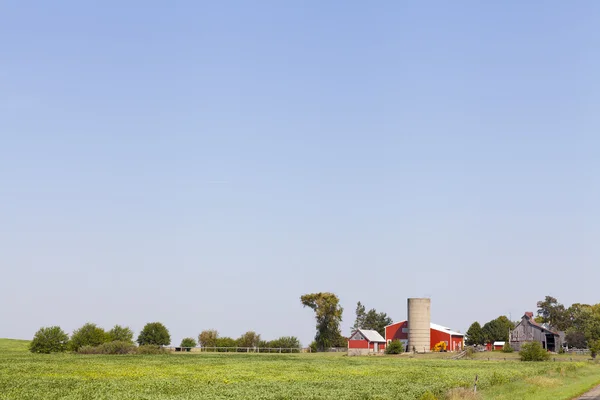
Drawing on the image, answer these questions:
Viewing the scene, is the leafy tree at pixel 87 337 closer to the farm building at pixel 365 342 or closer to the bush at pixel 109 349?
the bush at pixel 109 349

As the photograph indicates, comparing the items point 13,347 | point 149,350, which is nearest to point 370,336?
point 149,350

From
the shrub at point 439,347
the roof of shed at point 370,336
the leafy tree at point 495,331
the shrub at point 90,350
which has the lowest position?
the shrub at point 90,350

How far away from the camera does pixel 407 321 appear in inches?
5689

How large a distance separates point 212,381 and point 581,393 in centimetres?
2597

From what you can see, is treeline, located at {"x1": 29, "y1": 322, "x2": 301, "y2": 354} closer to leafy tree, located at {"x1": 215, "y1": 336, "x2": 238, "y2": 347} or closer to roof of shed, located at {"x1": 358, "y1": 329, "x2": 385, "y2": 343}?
leafy tree, located at {"x1": 215, "y1": 336, "x2": 238, "y2": 347}

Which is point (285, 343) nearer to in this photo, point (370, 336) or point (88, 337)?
point (370, 336)

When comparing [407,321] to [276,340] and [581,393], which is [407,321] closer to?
[276,340]

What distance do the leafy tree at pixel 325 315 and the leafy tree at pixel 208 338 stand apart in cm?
2124

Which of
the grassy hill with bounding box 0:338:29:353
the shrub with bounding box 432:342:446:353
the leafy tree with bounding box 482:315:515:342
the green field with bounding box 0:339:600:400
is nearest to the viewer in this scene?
the green field with bounding box 0:339:600:400

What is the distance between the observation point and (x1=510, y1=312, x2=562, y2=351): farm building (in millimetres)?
135375

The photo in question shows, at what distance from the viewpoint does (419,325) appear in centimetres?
13850

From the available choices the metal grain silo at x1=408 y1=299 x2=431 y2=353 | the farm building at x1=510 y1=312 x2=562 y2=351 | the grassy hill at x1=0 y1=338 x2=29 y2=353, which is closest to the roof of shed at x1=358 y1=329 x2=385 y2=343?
the metal grain silo at x1=408 y1=299 x2=431 y2=353

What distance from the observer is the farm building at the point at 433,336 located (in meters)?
141

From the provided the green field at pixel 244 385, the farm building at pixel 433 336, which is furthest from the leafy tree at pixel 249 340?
the green field at pixel 244 385
